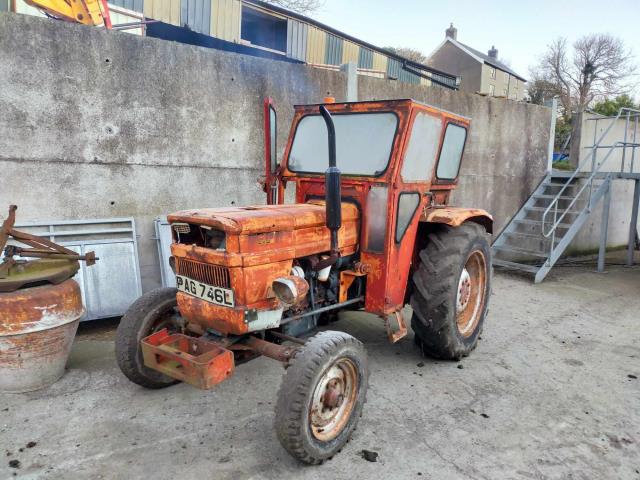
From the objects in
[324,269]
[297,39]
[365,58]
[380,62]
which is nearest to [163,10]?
[297,39]

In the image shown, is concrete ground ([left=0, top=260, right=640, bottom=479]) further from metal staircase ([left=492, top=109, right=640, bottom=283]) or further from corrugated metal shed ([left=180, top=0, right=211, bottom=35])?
corrugated metal shed ([left=180, top=0, right=211, bottom=35])

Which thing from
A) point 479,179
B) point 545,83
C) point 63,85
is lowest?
point 479,179

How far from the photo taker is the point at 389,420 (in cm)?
304

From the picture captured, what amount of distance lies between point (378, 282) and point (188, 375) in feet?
4.87

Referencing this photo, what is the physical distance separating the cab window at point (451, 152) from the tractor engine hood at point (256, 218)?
118 cm

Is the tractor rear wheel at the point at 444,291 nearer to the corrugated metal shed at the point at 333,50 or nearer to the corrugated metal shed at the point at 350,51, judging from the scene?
the corrugated metal shed at the point at 333,50

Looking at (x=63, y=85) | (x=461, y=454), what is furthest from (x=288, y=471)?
(x=63, y=85)

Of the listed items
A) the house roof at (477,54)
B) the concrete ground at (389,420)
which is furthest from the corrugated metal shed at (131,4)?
the house roof at (477,54)

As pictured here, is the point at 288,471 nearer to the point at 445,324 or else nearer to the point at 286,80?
the point at 445,324

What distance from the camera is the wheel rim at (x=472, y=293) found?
13.5 feet

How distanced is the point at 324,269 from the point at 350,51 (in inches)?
452

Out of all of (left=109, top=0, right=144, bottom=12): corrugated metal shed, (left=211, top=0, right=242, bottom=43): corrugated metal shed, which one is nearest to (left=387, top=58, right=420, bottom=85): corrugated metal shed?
(left=211, top=0, right=242, bottom=43): corrugated metal shed

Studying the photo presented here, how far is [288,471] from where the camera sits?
8.25ft

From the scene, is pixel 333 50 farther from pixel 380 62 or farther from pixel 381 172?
pixel 381 172
